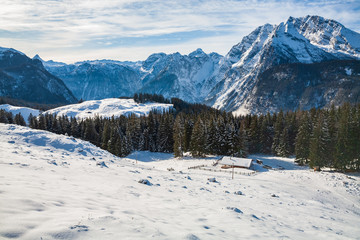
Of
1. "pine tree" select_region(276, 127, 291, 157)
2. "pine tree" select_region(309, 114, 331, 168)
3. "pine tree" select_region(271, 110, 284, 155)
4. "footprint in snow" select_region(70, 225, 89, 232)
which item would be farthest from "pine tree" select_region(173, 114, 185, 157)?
"footprint in snow" select_region(70, 225, 89, 232)

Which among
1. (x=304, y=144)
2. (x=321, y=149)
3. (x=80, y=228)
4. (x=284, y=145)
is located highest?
(x=80, y=228)

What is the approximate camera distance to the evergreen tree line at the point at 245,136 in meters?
57.1

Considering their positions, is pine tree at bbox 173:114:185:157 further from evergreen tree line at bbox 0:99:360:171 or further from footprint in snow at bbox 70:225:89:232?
footprint in snow at bbox 70:225:89:232

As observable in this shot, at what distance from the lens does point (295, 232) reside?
13.6 meters

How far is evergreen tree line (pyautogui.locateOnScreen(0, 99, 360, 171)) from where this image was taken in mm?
57125

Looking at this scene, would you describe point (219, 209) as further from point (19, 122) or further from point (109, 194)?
point (19, 122)

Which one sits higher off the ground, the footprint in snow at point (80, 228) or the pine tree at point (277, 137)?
the footprint in snow at point (80, 228)

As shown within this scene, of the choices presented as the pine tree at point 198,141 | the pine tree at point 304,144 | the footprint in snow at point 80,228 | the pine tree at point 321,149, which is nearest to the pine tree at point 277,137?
the pine tree at point 304,144

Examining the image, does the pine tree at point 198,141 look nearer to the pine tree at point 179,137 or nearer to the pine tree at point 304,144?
the pine tree at point 179,137

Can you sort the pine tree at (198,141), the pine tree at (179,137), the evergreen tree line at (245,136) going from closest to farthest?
the evergreen tree line at (245,136) → the pine tree at (198,141) → the pine tree at (179,137)

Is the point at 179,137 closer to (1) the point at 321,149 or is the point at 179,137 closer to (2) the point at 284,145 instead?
(2) the point at 284,145

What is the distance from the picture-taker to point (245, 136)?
75562mm

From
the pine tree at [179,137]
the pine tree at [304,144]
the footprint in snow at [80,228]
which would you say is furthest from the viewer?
the pine tree at [179,137]

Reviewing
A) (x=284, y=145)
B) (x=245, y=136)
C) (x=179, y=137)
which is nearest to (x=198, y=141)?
(x=179, y=137)
